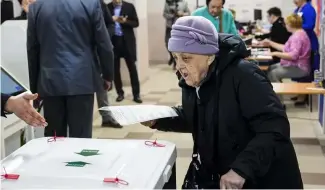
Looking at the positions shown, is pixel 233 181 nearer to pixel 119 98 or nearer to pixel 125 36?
pixel 125 36

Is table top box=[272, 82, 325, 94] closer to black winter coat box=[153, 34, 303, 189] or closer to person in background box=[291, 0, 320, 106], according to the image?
person in background box=[291, 0, 320, 106]

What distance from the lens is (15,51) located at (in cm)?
371

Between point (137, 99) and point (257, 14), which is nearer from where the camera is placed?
point (137, 99)

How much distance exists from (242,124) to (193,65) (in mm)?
277

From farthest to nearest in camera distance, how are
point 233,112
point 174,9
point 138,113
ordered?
point 174,9 < point 138,113 < point 233,112

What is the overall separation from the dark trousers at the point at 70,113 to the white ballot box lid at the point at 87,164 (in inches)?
54.3

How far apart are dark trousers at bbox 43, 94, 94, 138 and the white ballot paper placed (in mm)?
1494

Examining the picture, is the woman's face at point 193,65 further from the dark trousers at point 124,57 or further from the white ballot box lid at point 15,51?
the dark trousers at point 124,57

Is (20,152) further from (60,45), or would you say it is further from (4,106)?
(60,45)

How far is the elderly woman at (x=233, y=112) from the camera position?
67.7 inches

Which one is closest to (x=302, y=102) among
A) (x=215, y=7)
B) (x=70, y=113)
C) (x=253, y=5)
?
(x=215, y=7)

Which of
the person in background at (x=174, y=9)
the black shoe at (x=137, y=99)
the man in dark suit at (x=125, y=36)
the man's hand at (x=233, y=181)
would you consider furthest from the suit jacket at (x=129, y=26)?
the man's hand at (x=233, y=181)

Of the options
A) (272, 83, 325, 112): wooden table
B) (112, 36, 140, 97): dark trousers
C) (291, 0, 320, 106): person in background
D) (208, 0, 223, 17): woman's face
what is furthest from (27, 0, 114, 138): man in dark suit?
(291, 0, 320, 106): person in background

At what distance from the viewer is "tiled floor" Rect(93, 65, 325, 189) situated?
410 cm
